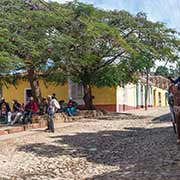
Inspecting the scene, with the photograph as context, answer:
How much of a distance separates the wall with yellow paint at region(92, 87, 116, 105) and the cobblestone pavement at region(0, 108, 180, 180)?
1859 cm

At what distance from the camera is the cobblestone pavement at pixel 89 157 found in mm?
8594

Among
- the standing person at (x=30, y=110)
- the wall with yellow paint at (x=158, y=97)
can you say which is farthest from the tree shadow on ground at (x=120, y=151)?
the wall with yellow paint at (x=158, y=97)

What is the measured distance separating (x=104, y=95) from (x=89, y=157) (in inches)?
937

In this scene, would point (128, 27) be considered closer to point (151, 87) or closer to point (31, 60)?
point (31, 60)

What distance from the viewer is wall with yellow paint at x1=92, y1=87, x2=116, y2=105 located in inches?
1347

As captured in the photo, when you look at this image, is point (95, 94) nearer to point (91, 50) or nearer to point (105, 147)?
point (91, 50)

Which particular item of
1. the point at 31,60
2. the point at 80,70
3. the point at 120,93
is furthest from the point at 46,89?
the point at 31,60

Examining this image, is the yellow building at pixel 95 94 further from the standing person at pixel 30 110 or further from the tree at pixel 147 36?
the standing person at pixel 30 110

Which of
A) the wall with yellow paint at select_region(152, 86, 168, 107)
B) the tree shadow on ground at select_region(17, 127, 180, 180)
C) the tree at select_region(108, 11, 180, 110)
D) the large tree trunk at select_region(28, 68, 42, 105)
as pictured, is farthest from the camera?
the wall with yellow paint at select_region(152, 86, 168, 107)

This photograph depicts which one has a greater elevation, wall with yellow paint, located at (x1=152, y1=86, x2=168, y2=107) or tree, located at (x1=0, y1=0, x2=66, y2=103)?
tree, located at (x1=0, y1=0, x2=66, y2=103)

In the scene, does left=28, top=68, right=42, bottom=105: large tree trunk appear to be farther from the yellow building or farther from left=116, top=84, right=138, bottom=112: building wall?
left=116, top=84, right=138, bottom=112: building wall

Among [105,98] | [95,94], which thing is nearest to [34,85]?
[105,98]

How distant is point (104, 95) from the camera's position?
34.7 m

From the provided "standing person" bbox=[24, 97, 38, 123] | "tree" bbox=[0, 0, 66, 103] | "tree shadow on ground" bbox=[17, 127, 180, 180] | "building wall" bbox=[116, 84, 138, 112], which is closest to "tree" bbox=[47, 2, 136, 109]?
"tree" bbox=[0, 0, 66, 103]
